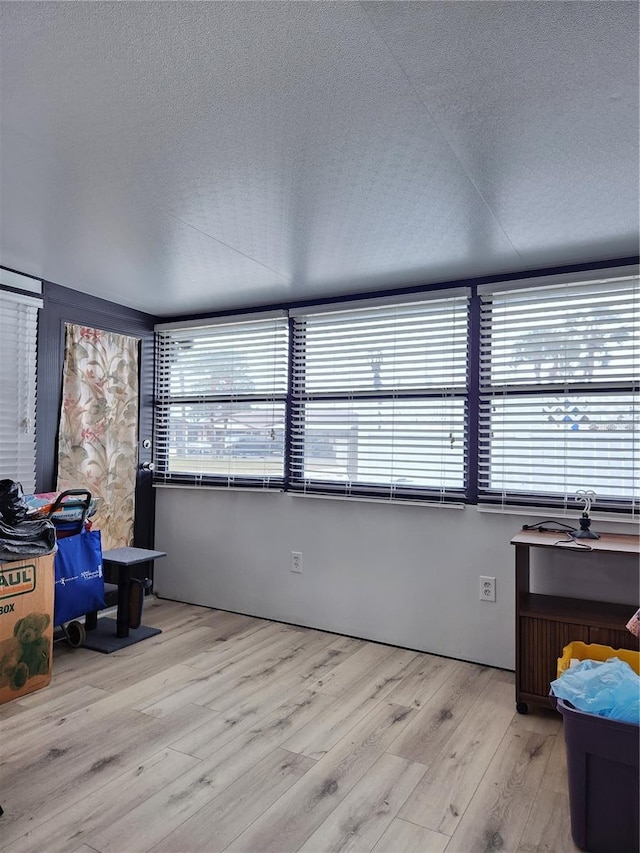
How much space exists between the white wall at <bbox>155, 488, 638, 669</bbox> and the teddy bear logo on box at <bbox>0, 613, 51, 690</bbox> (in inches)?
62.6

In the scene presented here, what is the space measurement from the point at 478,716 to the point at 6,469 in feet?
10.0

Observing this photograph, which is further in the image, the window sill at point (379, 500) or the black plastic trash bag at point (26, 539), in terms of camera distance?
the window sill at point (379, 500)

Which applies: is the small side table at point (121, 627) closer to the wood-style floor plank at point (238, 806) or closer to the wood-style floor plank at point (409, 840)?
the wood-style floor plank at point (238, 806)

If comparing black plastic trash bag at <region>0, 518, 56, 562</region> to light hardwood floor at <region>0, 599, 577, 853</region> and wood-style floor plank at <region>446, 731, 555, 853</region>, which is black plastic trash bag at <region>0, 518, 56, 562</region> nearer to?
light hardwood floor at <region>0, 599, 577, 853</region>

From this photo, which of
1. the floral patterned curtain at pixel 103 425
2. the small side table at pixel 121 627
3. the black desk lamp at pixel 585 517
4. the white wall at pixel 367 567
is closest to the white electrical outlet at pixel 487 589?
the white wall at pixel 367 567

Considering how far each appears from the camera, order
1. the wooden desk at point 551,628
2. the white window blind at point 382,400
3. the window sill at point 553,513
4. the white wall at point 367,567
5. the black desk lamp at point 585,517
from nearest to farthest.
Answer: the wooden desk at point 551,628 → the black desk lamp at point 585,517 → the window sill at point 553,513 → the white wall at point 367,567 → the white window blind at point 382,400

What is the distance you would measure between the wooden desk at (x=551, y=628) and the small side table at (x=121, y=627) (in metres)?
2.32

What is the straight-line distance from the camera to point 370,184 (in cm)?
236

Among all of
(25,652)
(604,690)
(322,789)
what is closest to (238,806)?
(322,789)

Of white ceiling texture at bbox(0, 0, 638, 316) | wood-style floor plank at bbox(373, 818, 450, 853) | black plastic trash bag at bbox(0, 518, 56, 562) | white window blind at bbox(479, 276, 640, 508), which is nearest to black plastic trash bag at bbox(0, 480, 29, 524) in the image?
black plastic trash bag at bbox(0, 518, 56, 562)

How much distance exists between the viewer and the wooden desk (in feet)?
9.00

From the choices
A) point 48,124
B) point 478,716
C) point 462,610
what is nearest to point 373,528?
point 462,610

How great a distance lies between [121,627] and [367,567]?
1.62m

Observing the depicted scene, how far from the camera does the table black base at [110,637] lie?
3.58 m
